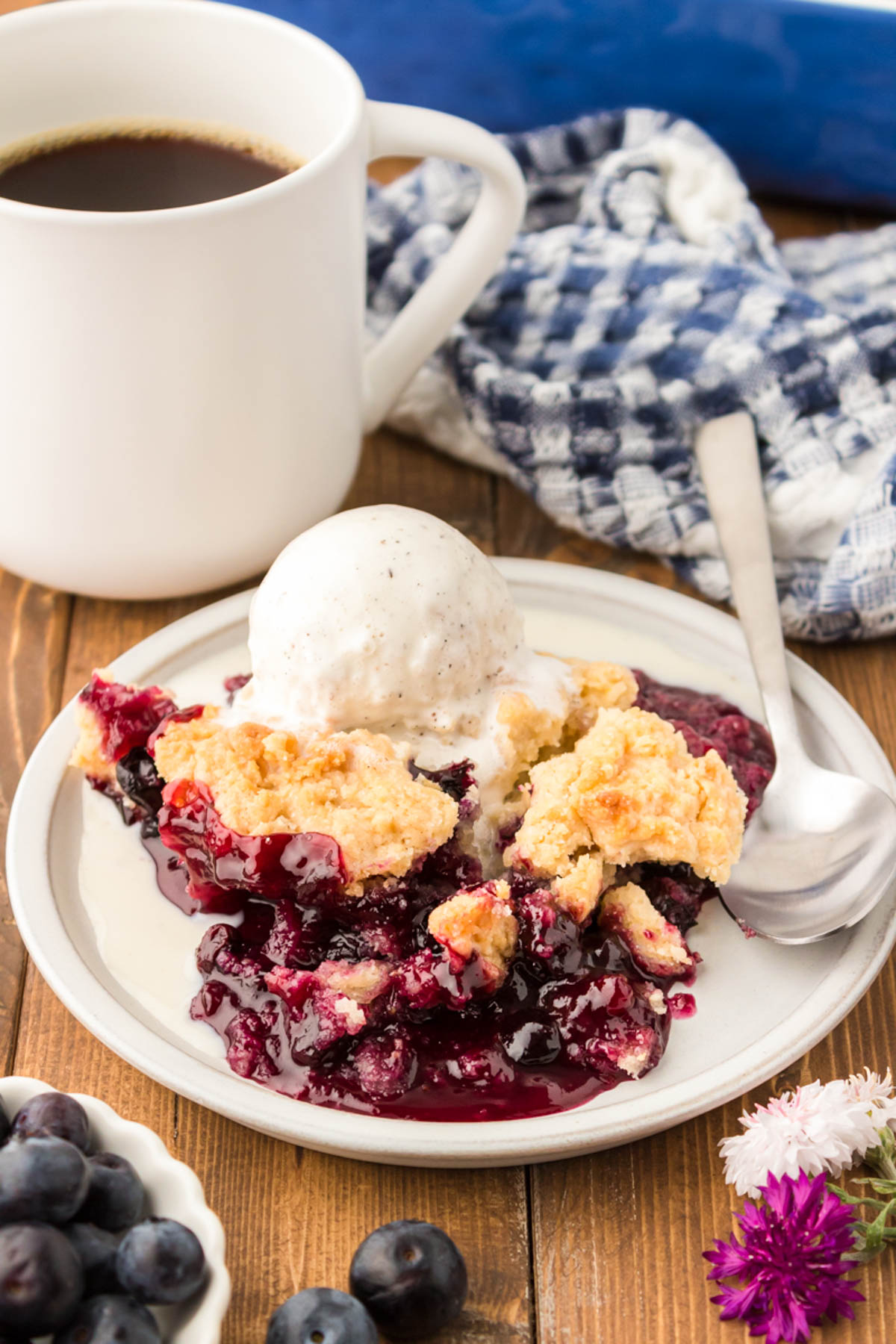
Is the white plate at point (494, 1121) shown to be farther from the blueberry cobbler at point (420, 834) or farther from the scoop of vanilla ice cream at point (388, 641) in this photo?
the scoop of vanilla ice cream at point (388, 641)

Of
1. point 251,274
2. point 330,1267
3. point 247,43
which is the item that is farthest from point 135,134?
point 330,1267

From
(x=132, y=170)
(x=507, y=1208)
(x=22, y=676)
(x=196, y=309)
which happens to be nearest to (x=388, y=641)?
(x=196, y=309)

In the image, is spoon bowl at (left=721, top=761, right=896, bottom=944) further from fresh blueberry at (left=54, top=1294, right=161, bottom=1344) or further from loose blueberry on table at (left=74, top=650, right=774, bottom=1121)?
fresh blueberry at (left=54, top=1294, right=161, bottom=1344)

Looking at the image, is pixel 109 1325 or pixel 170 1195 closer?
pixel 109 1325

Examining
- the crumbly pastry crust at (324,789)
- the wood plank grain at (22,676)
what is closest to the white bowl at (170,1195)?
the crumbly pastry crust at (324,789)

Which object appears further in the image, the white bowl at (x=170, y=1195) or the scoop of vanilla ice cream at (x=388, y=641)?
the scoop of vanilla ice cream at (x=388, y=641)

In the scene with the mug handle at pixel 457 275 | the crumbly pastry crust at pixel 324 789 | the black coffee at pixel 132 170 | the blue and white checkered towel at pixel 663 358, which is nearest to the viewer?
the crumbly pastry crust at pixel 324 789

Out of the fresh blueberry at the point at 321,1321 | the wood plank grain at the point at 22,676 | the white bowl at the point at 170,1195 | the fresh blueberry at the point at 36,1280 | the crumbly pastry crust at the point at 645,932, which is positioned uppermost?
the fresh blueberry at the point at 36,1280

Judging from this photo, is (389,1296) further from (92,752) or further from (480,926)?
(92,752)

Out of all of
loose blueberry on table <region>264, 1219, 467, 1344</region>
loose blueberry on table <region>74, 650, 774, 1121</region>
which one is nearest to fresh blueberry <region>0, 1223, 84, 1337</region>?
loose blueberry on table <region>264, 1219, 467, 1344</region>
